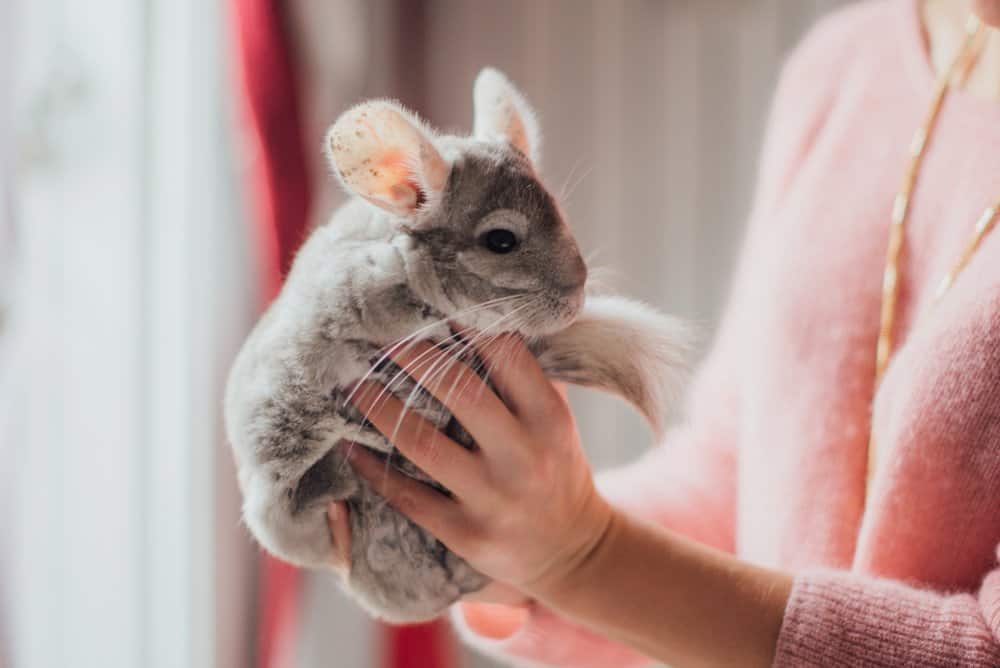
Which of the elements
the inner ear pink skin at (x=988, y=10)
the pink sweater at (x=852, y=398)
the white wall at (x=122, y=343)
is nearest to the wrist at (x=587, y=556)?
the pink sweater at (x=852, y=398)

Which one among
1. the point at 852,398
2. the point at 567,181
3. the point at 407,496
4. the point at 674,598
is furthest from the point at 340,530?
the point at 852,398

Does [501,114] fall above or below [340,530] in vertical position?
above

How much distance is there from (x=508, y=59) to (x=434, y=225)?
136 cm

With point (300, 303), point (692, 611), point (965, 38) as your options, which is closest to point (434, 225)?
point (300, 303)

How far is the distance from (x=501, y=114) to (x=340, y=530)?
34cm

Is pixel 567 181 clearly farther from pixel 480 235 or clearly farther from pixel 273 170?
pixel 273 170

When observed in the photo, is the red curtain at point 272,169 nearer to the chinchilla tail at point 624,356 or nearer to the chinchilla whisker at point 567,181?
the chinchilla whisker at point 567,181

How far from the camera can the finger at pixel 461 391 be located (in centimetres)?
69

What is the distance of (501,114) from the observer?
78cm

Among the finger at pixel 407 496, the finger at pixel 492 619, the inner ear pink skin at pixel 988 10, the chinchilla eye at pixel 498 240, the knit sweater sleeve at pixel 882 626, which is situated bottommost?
the finger at pixel 492 619

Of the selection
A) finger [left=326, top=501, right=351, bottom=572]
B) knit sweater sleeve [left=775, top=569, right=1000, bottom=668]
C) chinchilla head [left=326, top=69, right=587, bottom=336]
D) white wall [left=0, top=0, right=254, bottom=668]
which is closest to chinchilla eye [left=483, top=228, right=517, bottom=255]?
chinchilla head [left=326, top=69, right=587, bottom=336]

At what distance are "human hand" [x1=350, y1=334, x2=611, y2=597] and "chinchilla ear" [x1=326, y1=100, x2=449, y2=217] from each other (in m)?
0.11

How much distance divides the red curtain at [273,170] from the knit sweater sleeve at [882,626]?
0.84 metres

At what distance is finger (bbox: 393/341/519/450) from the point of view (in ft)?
2.27
